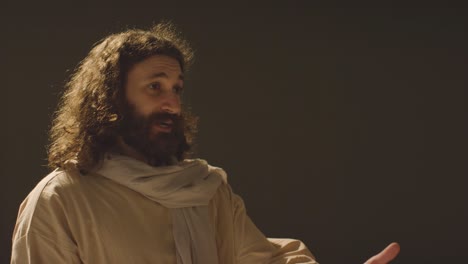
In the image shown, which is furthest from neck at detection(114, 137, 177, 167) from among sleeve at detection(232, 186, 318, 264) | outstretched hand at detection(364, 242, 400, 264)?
outstretched hand at detection(364, 242, 400, 264)

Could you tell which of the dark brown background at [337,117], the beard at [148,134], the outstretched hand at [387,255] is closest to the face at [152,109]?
the beard at [148,134]

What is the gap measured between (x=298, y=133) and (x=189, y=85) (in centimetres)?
78

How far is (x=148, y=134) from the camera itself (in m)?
2.04

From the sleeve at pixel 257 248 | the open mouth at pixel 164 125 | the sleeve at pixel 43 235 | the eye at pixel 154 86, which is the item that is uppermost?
the eye at pixel 154 86

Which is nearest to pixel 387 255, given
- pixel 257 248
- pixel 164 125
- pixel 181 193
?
pixel 257 248

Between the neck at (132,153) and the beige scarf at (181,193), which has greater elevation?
the neck at (132,153)

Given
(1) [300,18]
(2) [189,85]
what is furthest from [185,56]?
(1) [300,18]

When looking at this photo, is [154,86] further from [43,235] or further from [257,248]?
[257,248]

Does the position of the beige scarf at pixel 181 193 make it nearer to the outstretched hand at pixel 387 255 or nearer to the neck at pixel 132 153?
the neck at pixel 132 153

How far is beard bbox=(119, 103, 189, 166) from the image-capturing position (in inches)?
80.2

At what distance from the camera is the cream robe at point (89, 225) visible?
178 centimetres

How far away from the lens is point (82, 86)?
2164mm

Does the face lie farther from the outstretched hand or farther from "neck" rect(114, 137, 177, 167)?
the outstretched hand

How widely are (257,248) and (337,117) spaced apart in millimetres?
2134
